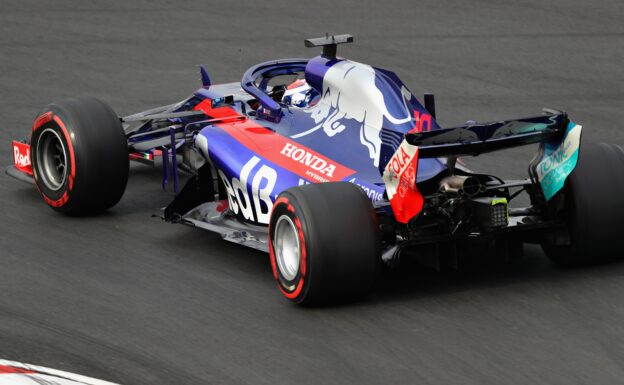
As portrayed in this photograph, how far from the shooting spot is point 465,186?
7844 mm

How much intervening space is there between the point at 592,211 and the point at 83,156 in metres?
3.67

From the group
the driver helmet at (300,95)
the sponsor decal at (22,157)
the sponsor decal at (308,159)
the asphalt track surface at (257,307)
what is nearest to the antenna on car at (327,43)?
the driver helmet at (300,95)

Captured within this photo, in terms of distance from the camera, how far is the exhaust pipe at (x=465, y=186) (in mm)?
7836

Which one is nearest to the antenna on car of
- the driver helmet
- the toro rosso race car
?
the toro rosso race car

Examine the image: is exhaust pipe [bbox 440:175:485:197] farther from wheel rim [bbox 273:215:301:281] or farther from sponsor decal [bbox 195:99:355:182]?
wheel rim [bbox 273:215:301:281]

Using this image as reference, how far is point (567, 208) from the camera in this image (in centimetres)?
816

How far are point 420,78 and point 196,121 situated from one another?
5.51 m

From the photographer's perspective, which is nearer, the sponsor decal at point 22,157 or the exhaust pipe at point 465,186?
the exhaust pipe at point 465,186

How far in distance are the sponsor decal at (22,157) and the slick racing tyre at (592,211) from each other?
432 cm

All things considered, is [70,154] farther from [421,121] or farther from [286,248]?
[421,121]

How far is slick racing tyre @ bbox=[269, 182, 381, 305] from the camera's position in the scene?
7.49m

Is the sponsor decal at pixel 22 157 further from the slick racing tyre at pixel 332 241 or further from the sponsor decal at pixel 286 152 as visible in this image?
the slick racing tyre at pixel 332 241

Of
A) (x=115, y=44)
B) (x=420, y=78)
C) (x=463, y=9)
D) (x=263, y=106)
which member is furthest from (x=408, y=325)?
(x=463, y=9)

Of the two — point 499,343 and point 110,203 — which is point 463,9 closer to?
point 110,203
